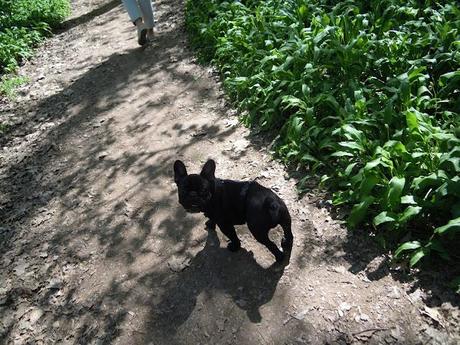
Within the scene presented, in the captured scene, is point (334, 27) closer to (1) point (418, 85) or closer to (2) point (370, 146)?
(1) point (418, 85)

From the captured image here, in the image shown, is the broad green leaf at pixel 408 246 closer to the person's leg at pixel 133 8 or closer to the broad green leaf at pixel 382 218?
the broad green leaf at pixel 382 218

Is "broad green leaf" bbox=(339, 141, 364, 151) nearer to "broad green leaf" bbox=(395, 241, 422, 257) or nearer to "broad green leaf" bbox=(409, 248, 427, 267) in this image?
"broad green leaf" bbox=(395, 241, 422, 257)

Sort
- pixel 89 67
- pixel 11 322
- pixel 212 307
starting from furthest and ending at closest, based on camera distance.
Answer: pixel 89 67
pixel 11 322
pixel 212 307

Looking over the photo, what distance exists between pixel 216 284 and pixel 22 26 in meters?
10.3

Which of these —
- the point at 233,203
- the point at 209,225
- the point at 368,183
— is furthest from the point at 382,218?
the point at 209,225

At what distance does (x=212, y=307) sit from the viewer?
12.5 ft

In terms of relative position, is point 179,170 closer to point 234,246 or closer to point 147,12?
point 234,246

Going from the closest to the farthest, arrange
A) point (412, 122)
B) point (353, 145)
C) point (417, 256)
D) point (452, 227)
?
point (452, 227) < point (417, 256) < point (412, 122) < point (353, 145)

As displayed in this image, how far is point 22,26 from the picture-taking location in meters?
11.0

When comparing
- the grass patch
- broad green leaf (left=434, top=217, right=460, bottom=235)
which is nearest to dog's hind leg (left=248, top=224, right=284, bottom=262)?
broad green leaf (left=434, top=217, right=460, bottom=235)

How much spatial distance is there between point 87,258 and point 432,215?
12.4 feet

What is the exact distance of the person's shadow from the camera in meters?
3.78

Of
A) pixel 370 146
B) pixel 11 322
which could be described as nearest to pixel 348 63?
pixel 370 146

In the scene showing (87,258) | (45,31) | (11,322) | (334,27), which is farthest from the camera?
(45,31)
